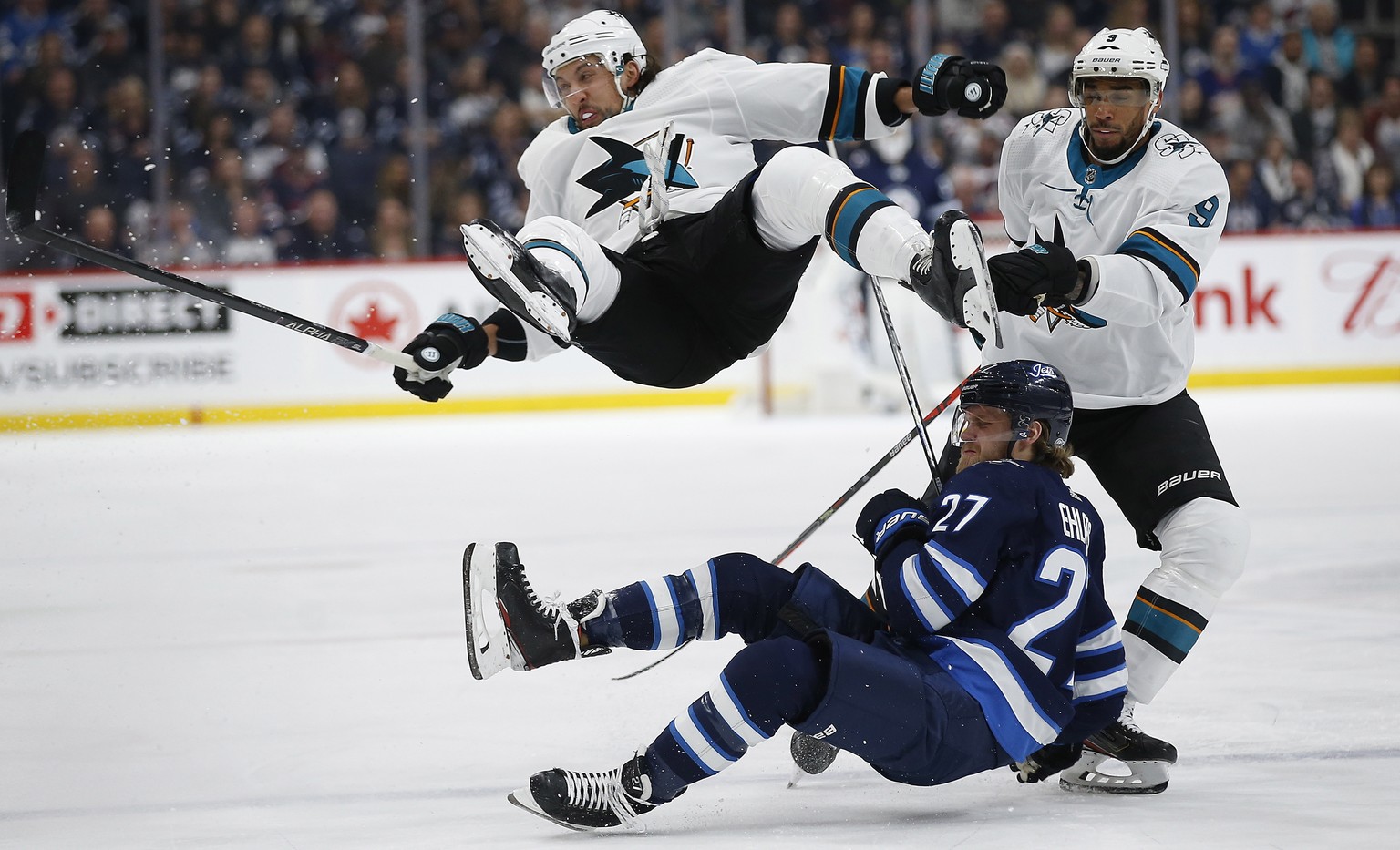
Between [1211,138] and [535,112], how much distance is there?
3933 millimetres

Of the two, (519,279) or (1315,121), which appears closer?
(519,279)

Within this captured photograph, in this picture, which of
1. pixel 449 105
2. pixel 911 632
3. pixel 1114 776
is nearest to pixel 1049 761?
pixel 1114 776

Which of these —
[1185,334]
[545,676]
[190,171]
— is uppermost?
[190,171]

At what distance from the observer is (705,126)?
309 cm

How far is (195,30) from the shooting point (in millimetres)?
9023

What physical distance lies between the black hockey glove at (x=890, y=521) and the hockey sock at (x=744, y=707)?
0.24 m

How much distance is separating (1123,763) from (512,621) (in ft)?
3.19

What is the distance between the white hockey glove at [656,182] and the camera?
289 cm

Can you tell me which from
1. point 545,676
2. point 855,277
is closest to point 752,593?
point 545,676

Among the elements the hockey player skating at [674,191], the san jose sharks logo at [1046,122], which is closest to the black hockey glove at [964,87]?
the hockey player skating at [674,191]

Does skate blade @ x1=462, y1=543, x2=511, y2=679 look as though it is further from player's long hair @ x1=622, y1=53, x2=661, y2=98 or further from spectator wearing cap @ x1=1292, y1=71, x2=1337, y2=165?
spectator wearing cap @ x1=1292, y1=71, x2=1337, y2=165

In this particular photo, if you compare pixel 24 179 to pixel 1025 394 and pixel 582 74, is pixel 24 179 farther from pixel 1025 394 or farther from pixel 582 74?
pixel 1025 394

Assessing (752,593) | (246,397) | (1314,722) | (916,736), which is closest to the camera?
(916,736)

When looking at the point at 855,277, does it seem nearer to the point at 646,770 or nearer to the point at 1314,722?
the point at 1314,722
